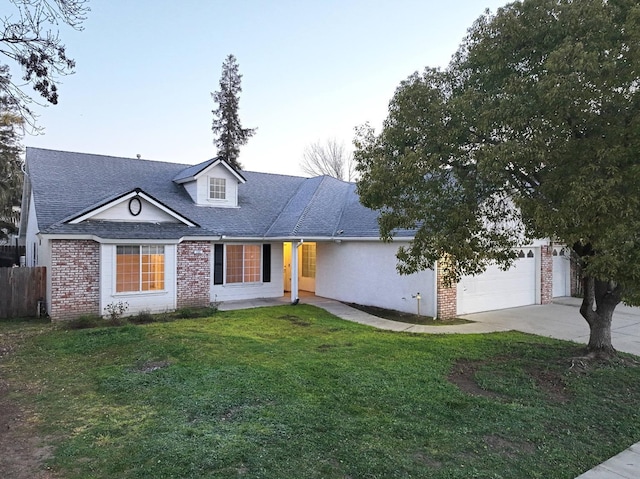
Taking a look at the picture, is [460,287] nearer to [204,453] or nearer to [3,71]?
[204,453]

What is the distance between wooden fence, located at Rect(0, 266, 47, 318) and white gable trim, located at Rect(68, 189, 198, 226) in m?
2.27

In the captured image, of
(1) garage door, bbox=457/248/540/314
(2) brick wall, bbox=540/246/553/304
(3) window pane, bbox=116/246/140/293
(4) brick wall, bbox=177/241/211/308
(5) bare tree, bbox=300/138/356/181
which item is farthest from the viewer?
(5) bare tree, bbox=300/138/356/181

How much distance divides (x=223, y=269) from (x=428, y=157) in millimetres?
10708

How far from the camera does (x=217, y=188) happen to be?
58.4ft

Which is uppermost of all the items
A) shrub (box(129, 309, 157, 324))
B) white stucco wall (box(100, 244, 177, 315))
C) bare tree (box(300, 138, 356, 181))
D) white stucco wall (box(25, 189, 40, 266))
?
bare tree (box(300, 138, 356, 181))

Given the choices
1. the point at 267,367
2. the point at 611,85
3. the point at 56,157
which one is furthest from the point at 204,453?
the point at 56,157

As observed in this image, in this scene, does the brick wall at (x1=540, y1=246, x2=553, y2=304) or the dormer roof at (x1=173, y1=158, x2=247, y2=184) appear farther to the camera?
the dormer roof at (x1=173, y1=158, x2=247, y2=184)

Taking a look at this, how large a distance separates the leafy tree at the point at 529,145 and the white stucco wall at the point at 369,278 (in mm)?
4863

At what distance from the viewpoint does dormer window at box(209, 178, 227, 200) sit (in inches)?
694

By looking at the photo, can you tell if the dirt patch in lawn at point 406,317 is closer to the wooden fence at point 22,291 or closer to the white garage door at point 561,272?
the white garage door at point 561,272

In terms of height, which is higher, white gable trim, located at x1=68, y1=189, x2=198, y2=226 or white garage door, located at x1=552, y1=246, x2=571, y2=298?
white gable trim, located at x1=68, y1=189, x2=198, y2=226

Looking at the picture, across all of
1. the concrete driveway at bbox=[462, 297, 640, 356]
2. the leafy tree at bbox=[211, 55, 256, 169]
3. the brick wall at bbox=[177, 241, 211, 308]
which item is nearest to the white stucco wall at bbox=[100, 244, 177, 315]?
the brick wall at bbox=[177, 241, 211, 308]

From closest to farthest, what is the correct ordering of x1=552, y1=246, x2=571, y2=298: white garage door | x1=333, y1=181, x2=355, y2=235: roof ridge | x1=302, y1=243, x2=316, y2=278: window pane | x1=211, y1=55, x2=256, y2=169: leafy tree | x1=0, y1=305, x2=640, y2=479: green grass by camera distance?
x1=0, y1=305, x2=640, y2=479: green grass, x1=333, y1=181, x2=355, y2=235: roof ridge, x1=552, y1=246, x2=571, y2=298: white garage door, x1=302, y1=243, x2=316, y2=278: window pane, x1=211, y1=55, x2=256, y2=169: leafy tree

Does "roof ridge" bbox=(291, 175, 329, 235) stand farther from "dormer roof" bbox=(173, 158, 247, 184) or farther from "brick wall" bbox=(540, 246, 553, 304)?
"brick wall" bbox=(540, 246, 553, 304)
